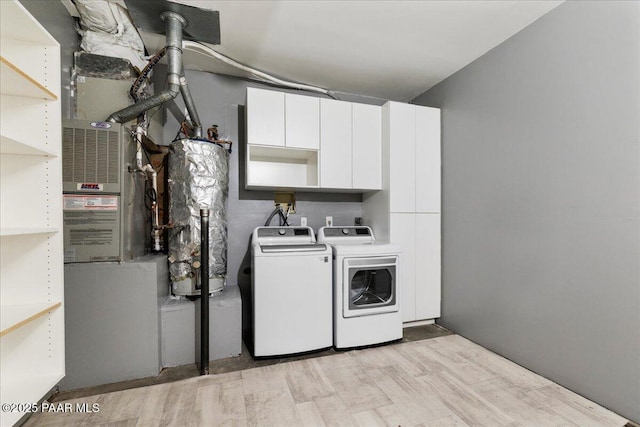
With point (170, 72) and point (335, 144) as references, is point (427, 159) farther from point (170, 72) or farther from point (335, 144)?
point (170, 72)

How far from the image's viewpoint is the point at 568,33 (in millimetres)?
1811

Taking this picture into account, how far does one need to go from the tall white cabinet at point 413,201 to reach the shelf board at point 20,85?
2443 millimetres

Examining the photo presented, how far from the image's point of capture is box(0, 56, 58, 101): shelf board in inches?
40.7

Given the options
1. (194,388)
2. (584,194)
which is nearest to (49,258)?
(194,388)

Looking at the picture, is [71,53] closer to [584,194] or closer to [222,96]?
[222,96]

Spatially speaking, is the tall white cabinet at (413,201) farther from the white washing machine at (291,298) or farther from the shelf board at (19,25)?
the shelf board at (19,25)

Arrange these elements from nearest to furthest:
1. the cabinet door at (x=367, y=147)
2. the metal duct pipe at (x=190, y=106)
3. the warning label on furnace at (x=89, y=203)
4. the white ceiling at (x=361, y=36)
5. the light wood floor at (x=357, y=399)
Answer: the light wood floor at (x=357, y=399) < the warning label on furnace at (x=89, y=203) < the white ceiling at (x=361, y=36) < the metal duct pipe at (x=190, y=106) < the cabinet door at (x=367, y=147)

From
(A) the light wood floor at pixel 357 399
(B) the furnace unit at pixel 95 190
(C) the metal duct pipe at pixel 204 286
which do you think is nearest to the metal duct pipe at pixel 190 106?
(B) the furnace unit at pixel 95 190

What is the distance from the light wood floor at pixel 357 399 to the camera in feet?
5.06

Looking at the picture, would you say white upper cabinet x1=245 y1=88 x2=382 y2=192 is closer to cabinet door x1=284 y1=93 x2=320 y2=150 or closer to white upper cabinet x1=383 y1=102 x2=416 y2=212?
cabinet door x1=284 y1=93 x2=320 y2=150

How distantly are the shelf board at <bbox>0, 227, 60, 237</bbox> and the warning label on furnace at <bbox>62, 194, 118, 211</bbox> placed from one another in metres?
0.60

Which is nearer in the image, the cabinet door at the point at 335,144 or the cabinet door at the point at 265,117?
the cabinet door at the point at 265,117

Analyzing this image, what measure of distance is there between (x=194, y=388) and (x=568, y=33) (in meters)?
3.45

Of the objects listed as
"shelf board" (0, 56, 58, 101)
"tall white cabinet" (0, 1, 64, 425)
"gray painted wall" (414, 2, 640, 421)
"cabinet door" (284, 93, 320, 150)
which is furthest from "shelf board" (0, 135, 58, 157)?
"gray painted wall" (414, 2, 640, 421)
